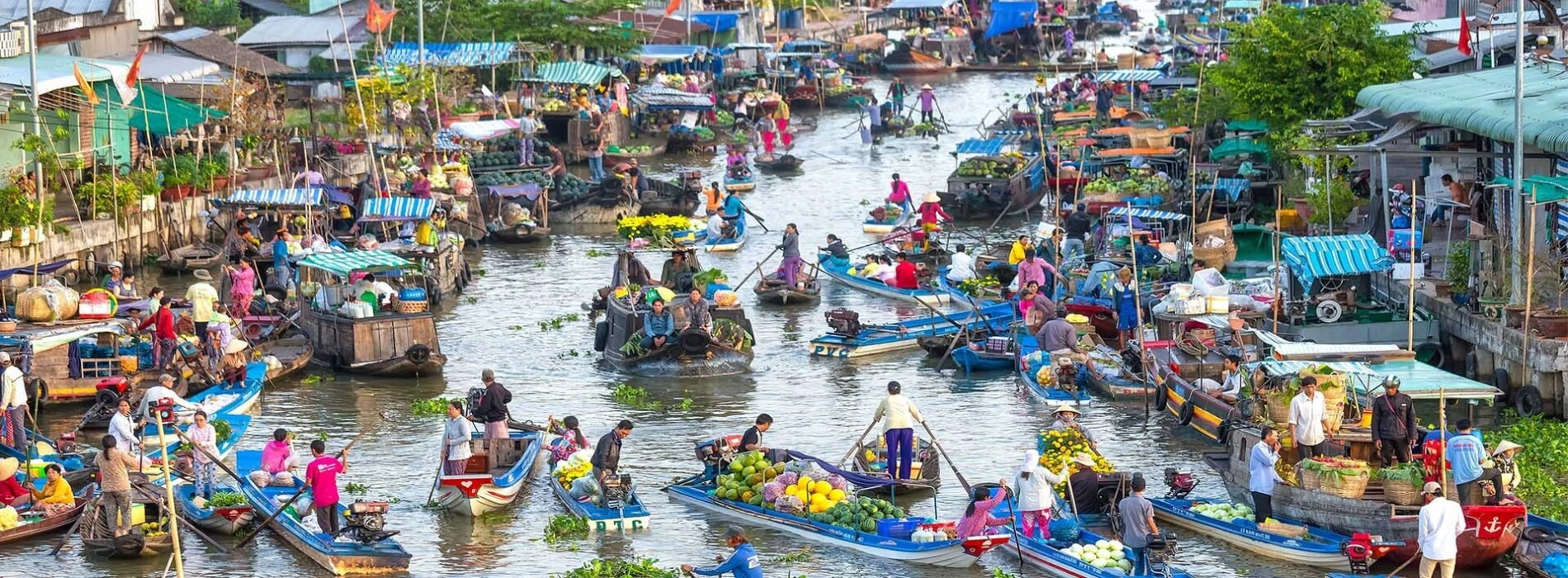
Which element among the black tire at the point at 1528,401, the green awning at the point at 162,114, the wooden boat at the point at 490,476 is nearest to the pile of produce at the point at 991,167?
the green awning at the point at 162,114

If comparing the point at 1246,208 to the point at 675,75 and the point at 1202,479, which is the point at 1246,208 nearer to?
the point at 1202,479

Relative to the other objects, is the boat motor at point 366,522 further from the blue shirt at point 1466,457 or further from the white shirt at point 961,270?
the white shirt at point 961,270

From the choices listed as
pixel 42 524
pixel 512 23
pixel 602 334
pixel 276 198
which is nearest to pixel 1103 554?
pixel 42 524

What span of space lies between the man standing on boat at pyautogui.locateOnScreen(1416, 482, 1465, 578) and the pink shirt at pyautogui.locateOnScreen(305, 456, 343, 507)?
10.0m

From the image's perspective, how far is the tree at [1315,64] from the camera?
1604 inches

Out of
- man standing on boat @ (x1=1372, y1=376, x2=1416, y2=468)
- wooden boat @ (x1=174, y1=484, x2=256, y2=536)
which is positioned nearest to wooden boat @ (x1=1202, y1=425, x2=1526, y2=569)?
man standing on boat @ (x1=1372, y1=376, x2=1416, y2=468)

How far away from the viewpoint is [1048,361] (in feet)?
99.6

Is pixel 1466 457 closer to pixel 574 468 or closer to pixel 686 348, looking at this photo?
pixel 574 468

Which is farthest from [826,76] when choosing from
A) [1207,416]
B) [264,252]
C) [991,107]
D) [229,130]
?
[1207,416]

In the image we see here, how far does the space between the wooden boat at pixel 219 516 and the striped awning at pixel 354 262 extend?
9.17 meters

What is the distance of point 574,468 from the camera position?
24.6 meters

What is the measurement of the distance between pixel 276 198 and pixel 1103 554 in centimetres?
2186

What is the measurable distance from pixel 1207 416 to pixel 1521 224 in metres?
5.51

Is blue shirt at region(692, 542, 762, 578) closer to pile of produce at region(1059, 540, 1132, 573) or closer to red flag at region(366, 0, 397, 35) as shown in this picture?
pile of produce at region(1059, 540, 1132, 573)
